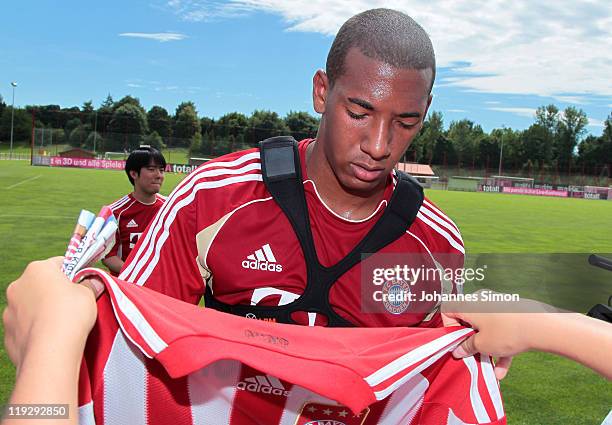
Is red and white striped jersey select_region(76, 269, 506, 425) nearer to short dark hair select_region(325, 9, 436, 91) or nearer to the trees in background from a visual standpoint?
short dark hair select_region(325, 9, 436, 91)

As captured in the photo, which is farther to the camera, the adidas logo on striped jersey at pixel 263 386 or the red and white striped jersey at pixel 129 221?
the red and white striped jersey at pixel 129 221

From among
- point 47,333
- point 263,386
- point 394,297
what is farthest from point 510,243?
point 47,333

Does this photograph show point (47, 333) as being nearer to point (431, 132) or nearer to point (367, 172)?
point (367, 172)

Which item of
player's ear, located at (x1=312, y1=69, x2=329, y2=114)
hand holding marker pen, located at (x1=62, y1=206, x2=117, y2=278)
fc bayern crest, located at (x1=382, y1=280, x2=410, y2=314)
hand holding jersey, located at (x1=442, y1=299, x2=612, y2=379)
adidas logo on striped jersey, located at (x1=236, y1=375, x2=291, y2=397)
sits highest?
player's ear, located at (x1=312, y1=69, x2=329, y2=114)

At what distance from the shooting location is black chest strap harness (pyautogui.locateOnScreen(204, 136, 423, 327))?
211 centimetres

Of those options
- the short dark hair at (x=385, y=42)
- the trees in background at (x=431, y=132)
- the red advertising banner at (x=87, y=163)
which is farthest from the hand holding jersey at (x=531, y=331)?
the trees in background at (x=431, y=132)

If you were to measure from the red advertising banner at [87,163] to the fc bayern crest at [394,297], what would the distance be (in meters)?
46.8

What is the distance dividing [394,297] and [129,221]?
4.65 m

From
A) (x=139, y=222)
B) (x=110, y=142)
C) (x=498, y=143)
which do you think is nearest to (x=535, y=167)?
(x=498, y=143)

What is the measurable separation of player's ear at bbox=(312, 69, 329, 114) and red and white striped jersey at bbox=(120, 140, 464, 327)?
297 millimetres

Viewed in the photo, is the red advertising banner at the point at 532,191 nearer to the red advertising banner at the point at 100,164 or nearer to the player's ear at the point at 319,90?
the red advertising banner at the point at 100,164

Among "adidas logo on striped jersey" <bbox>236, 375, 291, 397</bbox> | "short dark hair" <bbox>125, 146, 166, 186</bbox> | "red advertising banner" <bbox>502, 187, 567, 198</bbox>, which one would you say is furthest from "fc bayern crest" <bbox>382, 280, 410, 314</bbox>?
"red advertising banner" <bbox>502, 187, 567, 198</bbox>

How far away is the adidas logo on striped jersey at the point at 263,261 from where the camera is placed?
2.10 meters

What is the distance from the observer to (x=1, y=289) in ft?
21.8
